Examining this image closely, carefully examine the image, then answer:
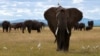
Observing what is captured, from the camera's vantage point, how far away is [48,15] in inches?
837

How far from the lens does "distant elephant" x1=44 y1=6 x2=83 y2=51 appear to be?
1820 cm

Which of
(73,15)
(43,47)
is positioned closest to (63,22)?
(73,15)

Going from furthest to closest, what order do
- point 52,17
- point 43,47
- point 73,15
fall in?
point 43,47 → point 52,17 → point 73,15

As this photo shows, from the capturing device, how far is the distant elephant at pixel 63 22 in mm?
18203

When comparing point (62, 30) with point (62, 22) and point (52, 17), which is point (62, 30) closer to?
point (62, 22)

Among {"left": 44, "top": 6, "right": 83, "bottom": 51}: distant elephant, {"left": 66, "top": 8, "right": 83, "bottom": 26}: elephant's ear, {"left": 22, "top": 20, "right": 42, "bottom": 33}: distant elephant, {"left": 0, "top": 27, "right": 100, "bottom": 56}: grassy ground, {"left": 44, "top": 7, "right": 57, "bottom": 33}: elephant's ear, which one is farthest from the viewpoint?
{"left": 22, "top": 20, "right": 42, "bottom": 33}: distant elephant

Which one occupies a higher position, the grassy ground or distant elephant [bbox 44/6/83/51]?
distant elephant [bbox 44/6/83/51]

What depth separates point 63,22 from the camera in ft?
59.4

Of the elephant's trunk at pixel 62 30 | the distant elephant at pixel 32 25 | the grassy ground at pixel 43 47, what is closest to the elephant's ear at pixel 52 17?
the grassy ground at pixel 43 47

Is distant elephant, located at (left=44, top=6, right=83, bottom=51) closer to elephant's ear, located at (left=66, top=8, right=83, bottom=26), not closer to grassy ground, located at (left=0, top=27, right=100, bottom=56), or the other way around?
elephant's ear, located at (left=66, top=8, right=83, bottom=26)

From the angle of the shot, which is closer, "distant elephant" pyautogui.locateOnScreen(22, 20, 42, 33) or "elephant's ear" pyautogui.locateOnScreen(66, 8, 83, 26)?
"elephant's ear" pyautogui.locateOnScreen(66, 8, 83, 26)

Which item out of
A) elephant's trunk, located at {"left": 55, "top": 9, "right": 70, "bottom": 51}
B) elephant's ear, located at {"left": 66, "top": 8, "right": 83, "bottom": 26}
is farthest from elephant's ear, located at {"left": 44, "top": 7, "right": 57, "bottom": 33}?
elephant's trunk, located at {"left": 55, "top": 9, "right": 70, "bottom": 51}

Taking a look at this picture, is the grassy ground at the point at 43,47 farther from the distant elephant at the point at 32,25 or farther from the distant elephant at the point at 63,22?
the distant elephant at the point at 32,25

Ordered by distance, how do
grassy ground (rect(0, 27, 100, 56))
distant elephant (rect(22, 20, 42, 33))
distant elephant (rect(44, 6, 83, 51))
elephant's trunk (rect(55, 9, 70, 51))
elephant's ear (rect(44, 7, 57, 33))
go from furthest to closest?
1. distant elephant (rect(22, 20, 42, 33))
2. elephant's ear (rect(44, 7, 57, 33))
3. distant elephant (rect(44, 6, 83, 51))
4. elephant's trunk (rect(55, 9, 70, 51))
5. grassy ground (rect(0, 27, 100, 56))
